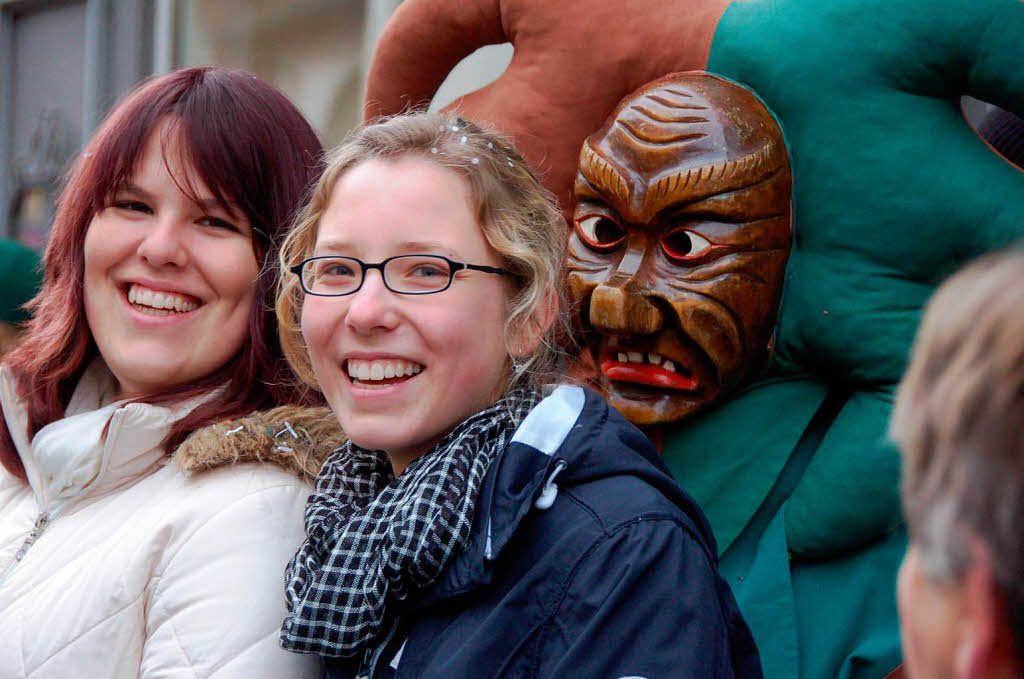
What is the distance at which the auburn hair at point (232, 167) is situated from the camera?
1.64m

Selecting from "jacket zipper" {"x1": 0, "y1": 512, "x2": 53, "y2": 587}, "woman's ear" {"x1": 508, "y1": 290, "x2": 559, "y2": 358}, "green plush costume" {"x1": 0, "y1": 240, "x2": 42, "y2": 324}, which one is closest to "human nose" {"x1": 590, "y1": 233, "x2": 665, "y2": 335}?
"woman's ear" {"x1": 508, "y1": 290, "x2": 559, "y2": 358}

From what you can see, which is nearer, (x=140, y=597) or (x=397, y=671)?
(x=397, y=671)

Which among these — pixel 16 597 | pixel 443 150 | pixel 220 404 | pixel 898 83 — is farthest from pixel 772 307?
pixel 16 597

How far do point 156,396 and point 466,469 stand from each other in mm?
627

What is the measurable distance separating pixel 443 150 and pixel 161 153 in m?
0.49

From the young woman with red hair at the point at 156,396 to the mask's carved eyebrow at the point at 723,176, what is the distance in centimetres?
57

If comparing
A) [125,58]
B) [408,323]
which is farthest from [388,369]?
[125,58]

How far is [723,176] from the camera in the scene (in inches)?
69.4

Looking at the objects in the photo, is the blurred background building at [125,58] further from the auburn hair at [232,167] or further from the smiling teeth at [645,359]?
the smiling teeth at [645,359]

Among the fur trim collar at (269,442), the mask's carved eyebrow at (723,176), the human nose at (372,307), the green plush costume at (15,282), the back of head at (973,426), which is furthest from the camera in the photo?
the green plush costume at (15,282)

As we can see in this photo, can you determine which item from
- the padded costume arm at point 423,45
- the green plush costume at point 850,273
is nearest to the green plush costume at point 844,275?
the green plush costume at point 850,273

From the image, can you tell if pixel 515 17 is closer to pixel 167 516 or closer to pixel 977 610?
pixel 167 516

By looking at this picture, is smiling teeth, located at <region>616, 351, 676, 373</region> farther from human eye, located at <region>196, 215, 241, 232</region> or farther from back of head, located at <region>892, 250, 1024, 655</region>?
back of head, located at <region>892, 250, 1024, 655</region>

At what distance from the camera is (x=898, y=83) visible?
1.71 m
